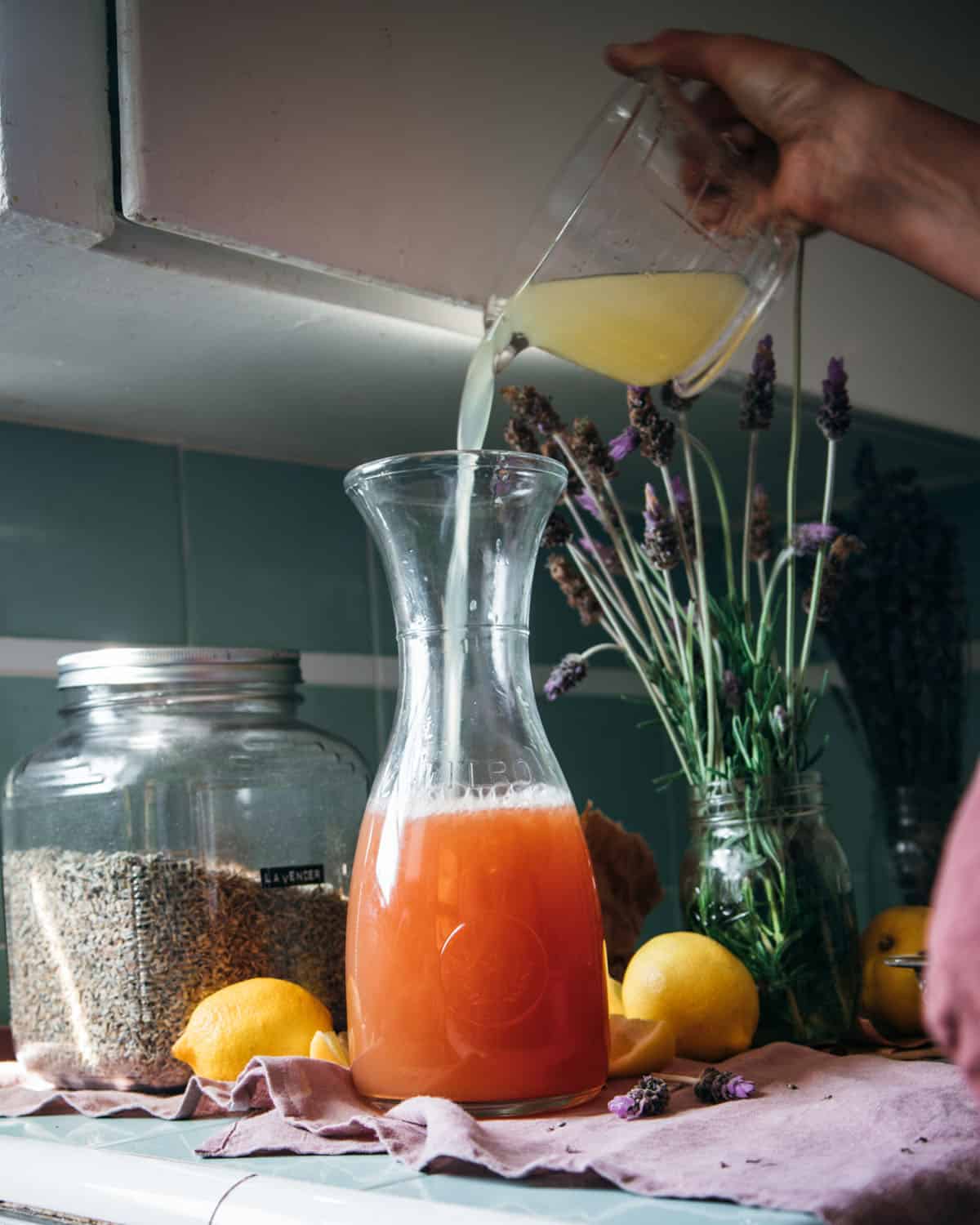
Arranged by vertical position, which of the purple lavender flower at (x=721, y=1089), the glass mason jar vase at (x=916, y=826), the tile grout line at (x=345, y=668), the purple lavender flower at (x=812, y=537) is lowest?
the purple lavender flower at (x=721, y=1089)

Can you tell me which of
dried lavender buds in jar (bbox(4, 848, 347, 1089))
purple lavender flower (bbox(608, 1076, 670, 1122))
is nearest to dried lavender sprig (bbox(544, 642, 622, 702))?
dried lavender buds in jar (bbox(4, 848, 347, 1089))

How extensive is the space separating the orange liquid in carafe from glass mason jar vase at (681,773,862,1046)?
185 millimetres

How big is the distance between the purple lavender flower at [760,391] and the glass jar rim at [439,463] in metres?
0.25

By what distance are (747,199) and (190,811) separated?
46 centimetres

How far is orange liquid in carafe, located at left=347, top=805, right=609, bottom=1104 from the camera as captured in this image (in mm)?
636

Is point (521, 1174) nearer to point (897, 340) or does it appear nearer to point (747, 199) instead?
point (747, 199)

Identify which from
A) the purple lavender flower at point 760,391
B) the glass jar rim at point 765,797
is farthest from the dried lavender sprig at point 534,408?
the glass jar rim at point 765,797

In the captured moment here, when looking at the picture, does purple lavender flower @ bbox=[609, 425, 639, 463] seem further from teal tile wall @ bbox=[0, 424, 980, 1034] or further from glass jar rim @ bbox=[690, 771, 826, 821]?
teal tile wall @ bbox=[0, 424, 980, 1034]

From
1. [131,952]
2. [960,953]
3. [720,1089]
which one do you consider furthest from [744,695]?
[960,953]

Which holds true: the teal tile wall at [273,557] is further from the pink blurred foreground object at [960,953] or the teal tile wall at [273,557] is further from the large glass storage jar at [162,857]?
the pink blurred foreground object at [960,953]

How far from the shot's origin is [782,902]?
83cm

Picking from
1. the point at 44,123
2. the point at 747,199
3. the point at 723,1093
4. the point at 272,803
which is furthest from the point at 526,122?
the point at 723,1093

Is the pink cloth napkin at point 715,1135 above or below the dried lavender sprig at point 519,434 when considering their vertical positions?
below

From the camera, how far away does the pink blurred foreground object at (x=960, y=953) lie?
0.91 feet
